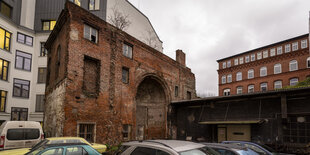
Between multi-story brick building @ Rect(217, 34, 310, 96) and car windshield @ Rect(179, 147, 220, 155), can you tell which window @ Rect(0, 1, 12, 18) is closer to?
car windshield @ Rect(179, 147, 220, 155)

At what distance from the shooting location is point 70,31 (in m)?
13.0

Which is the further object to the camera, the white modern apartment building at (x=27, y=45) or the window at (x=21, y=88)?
the window at (x=21, y=88)

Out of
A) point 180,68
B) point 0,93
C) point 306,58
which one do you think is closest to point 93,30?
point 180,68

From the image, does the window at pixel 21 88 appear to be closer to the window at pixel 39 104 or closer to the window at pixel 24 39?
the window at pixel 39 104

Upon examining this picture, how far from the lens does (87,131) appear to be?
43.5 feet

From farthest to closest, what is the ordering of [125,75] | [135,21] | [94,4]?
[135,21]
[94,4]
[125,75]

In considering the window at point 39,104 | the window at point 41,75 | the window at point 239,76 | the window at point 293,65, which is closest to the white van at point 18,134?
the window at point 39,104

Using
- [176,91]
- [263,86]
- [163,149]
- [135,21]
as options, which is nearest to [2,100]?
[135,21]

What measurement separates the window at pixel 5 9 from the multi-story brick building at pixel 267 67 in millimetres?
39139

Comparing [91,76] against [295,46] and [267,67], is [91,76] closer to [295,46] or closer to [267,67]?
[267,67]

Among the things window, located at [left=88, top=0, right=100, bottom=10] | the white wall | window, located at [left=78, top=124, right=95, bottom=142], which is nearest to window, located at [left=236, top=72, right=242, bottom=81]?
the white wall

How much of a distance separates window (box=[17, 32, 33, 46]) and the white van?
69.1 ft

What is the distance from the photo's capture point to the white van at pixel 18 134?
10.2 meters

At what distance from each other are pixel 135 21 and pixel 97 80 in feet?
62.4
